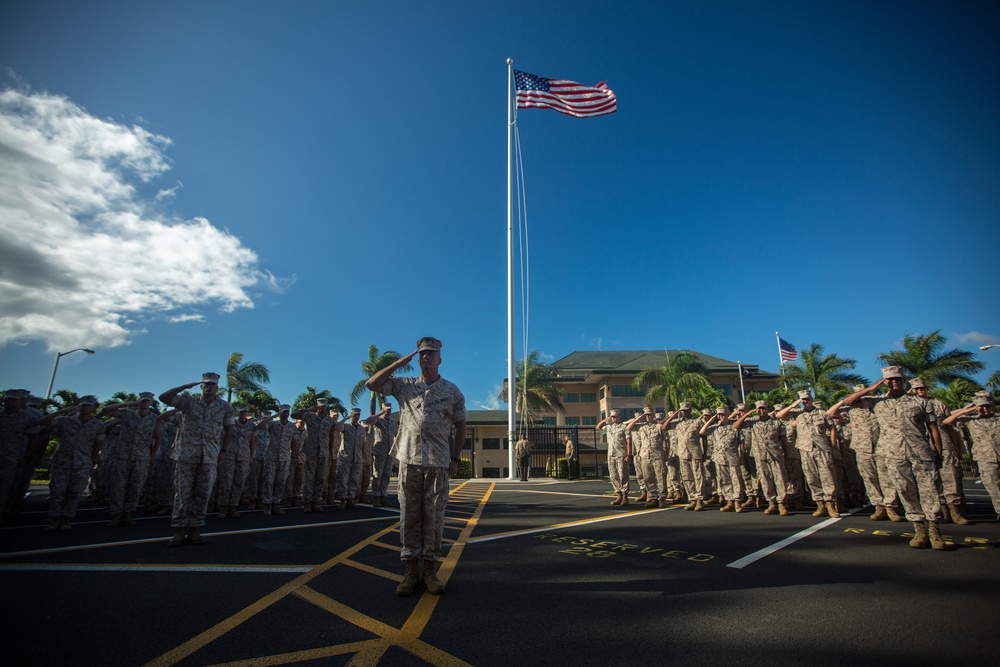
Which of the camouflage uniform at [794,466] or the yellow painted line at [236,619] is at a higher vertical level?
the camouflage uniform at [794,466]

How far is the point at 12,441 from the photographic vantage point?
8.00 metres

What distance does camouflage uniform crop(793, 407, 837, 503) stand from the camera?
28.2 ft

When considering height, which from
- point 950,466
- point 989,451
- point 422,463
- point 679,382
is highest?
point 679,382

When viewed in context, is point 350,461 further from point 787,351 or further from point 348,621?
point 787,351

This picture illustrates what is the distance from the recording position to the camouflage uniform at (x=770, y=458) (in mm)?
9289

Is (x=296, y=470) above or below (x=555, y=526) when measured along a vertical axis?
above

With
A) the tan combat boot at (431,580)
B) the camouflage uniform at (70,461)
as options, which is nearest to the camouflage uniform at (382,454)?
the camouflage uniform at (70,461)

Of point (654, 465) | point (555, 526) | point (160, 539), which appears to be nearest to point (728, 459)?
point (654, 465)

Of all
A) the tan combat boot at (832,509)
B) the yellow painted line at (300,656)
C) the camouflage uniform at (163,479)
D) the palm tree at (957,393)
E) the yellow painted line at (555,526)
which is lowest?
the yellow painted line at (300,656)

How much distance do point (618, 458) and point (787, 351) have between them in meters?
27.3

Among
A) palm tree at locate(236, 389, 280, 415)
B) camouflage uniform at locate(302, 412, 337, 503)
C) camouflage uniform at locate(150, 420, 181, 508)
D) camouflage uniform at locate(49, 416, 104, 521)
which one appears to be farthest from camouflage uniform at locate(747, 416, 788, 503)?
palm tree at locate(236, 389, 280, 415)

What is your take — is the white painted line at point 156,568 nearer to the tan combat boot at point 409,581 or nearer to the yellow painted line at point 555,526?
the tan combat boot at point 409,581

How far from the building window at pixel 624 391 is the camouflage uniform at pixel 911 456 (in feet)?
136

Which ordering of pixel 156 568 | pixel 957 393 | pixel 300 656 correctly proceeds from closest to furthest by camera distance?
1. pixel 300 656
2. pixel 156 568
3. pixel 957 393
